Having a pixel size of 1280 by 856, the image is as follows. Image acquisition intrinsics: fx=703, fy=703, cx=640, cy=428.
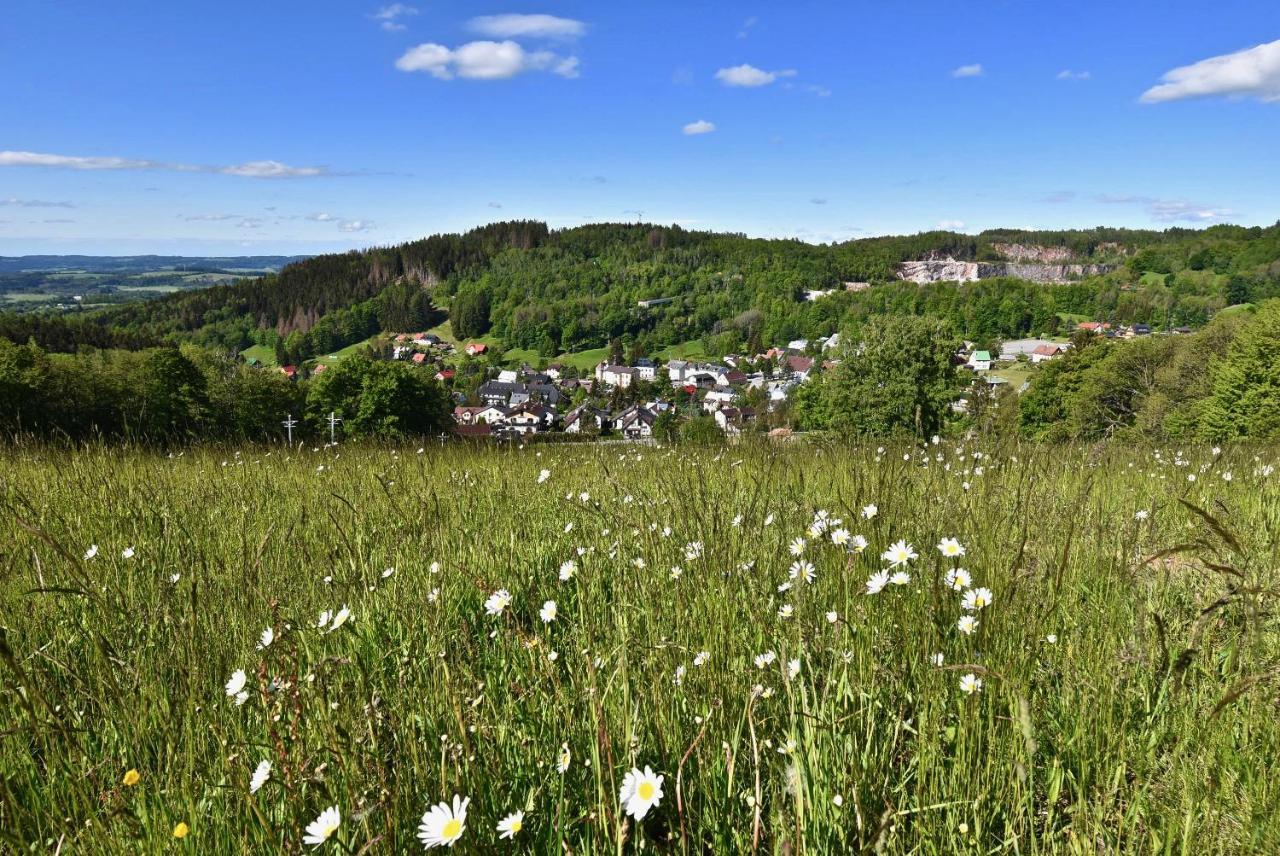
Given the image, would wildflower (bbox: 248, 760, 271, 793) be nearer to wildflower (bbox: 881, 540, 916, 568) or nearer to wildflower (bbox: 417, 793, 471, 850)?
wildflower (bbox: 417, 793, 471, 850)

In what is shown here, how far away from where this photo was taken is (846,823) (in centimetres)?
137

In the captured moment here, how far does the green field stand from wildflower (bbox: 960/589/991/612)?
0.04 meters

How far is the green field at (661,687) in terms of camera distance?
1368mm

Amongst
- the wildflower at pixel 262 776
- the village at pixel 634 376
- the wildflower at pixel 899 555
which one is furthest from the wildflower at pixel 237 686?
the village at pixel 634 376

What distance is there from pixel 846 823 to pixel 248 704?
1588mm

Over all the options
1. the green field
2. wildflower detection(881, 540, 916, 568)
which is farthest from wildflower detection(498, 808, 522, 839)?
wildflower detection(881, 540, 916, 568)

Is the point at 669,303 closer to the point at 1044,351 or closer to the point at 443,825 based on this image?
the point at 1044,351

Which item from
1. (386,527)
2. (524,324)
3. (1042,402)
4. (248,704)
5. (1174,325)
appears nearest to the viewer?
(248,704)

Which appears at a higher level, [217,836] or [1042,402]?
[217,836]

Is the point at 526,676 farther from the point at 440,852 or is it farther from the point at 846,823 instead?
the point at 846,823

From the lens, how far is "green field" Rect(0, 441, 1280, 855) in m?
1.37

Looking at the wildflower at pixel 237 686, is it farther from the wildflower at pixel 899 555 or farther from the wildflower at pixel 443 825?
the wildflower at pixel 899 555

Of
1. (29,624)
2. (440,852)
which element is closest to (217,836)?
(440,852)

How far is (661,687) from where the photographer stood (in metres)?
1.79
